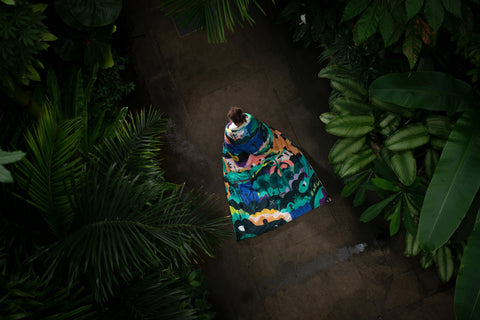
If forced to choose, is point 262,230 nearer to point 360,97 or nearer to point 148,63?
point 360,97

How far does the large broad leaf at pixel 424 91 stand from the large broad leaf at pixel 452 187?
15 cm

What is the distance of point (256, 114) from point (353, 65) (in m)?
1.02

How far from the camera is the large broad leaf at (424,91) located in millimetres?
1613

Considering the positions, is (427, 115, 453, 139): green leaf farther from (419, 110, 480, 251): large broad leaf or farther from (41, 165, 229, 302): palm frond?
(41, 165, 229, 302): palm frond

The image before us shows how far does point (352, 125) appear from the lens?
1.94 m

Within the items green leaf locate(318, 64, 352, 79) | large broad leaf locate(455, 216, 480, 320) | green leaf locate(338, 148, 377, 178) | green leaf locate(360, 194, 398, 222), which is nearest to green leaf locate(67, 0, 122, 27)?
green leaf locate(318, 64, 352, 79)

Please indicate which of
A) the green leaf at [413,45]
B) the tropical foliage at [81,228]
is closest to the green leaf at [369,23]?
the green leaf at [413,45]

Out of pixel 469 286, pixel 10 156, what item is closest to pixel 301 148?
pixel 469 286

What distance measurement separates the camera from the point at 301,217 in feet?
9.16

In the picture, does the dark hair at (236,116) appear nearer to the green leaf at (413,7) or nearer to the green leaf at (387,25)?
the green leaf at (387,25)

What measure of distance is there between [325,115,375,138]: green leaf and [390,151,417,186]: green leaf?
0.24 m

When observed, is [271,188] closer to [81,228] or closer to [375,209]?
[375,209]

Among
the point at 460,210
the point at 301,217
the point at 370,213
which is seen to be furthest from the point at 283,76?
the point at 460,210

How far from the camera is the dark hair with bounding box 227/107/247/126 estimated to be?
210cm
